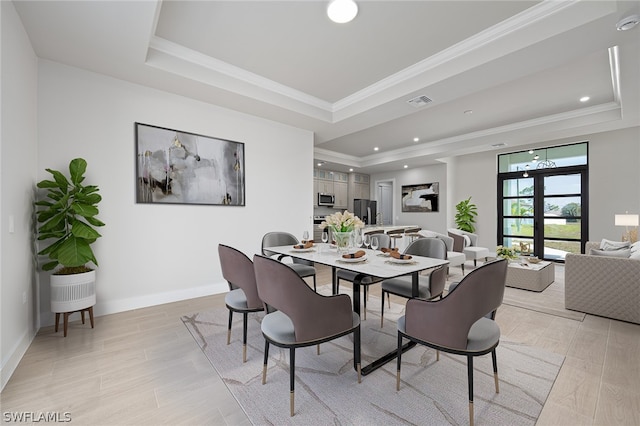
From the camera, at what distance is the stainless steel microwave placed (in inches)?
309

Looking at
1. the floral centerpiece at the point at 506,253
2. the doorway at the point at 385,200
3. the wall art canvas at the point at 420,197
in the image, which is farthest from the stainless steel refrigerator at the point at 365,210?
the floral centerpiece at the point at 506,253

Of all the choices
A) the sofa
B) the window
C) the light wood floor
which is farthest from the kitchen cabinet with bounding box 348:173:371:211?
the light wood floor

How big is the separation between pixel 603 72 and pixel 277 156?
442cm

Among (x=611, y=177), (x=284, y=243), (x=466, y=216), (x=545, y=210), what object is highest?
(x=611, y=177)

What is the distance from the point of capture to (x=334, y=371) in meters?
2.03

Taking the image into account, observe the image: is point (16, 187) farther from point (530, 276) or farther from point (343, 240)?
point (530, 276)

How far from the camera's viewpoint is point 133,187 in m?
3.27

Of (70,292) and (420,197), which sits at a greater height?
(420,197)

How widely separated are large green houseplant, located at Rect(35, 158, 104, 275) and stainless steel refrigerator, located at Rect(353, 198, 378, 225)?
6.66 metres

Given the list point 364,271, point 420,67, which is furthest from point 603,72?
point 364,271

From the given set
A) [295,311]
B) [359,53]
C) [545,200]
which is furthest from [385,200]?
[295,311]

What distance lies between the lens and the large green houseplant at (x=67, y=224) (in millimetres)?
2475

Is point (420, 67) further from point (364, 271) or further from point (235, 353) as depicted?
point (235, 353)

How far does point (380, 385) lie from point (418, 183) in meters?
7.21
